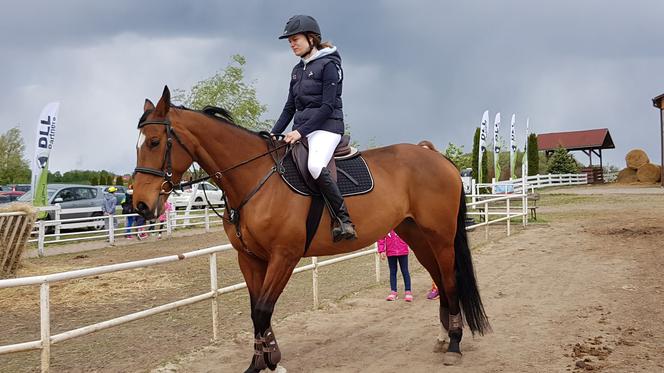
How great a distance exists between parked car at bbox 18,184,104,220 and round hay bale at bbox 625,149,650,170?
35541 millimetres

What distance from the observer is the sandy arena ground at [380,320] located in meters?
5.03

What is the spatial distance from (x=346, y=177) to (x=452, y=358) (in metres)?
1.86

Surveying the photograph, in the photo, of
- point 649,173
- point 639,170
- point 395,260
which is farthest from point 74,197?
point 639,170

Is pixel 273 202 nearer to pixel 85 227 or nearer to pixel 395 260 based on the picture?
pixel 395 260

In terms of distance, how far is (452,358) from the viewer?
490 cm

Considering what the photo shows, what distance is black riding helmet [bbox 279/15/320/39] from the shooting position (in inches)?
180

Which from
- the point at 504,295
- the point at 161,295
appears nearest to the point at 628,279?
the point at 504,295

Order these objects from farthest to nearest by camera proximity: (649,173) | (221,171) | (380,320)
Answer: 1. (649,173)
2. (380,320)
3. (221,171)

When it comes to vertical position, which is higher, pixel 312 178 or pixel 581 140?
pixel 581 140

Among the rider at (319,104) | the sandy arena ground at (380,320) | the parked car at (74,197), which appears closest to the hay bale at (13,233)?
the sandy arena ground at (380,320)

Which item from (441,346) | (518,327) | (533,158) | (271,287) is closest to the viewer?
(271,287)

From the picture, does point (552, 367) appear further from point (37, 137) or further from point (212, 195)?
point (212, 195)

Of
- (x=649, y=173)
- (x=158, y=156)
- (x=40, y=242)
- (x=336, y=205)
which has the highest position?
(x=649, y=173)

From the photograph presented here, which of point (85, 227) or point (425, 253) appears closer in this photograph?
point (425, 253)
